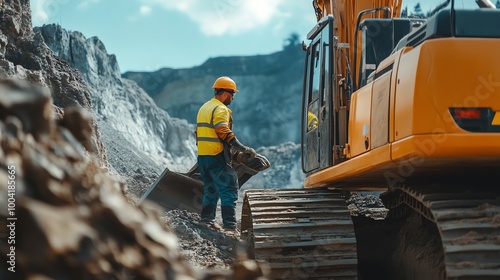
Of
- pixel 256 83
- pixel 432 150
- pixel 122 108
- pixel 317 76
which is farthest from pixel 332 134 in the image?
pixel 256 83

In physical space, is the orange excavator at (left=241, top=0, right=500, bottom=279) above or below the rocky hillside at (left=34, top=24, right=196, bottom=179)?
below

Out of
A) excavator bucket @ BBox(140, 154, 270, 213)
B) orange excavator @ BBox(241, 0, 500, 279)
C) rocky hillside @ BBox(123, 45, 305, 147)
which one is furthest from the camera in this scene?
rocky hillside @ BBox(123, 45, 305, 147)

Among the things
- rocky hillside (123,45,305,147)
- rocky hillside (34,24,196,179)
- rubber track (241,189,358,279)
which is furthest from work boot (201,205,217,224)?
rocky hillside (123,45,305,147)

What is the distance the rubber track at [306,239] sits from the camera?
5234 millimetres

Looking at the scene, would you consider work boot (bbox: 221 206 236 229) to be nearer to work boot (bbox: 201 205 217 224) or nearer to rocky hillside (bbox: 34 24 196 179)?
work boot (bbox: 201 205 217 224)

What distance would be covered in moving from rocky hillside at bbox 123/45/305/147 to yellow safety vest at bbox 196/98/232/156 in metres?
37.8

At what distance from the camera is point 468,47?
4094mm

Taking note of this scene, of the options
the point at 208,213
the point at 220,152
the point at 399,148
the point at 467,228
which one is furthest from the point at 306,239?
the point at 208,213

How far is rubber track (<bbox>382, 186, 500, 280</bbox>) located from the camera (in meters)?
3.90

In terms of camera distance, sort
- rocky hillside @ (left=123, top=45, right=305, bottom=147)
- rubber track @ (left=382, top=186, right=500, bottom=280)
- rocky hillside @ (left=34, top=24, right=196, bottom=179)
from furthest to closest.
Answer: rocky hillside @ (left=123, top=45, right=305, bottom=147) → rocky hillside @ (left=34, top=24, right=196, bottom=179) → rubber track @ (left=382, top=186, right=500, bottom=280)

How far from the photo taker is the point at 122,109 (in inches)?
1077

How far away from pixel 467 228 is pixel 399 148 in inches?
22.5

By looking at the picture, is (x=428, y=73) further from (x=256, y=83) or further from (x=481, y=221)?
(x=256, y=83)

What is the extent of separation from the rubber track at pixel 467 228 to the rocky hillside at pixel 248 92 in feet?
135
